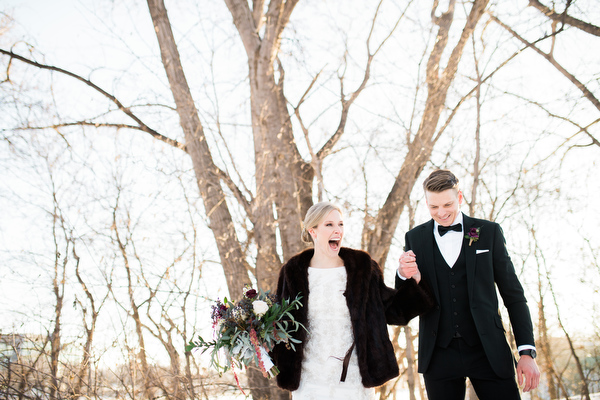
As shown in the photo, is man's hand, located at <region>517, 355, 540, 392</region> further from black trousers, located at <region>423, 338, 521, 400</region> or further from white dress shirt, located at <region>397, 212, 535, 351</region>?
white dress shirt, located at <region>397, 212, 535, 351</region>

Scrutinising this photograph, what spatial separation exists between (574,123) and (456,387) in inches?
181

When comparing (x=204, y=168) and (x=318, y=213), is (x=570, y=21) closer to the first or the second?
(x=318, y=213)

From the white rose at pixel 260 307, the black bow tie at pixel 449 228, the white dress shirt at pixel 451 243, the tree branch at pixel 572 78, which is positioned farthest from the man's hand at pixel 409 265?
the tree branch at pixel 572 78

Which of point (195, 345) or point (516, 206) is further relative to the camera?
point (516, 206)

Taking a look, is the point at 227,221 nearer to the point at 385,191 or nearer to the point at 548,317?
the point at 385,191

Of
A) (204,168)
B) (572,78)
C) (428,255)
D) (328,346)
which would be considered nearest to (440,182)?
(428,255)

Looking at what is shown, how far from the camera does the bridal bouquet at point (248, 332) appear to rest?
280 centimetres

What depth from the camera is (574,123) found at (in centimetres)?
596

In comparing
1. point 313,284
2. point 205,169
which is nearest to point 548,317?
point 205,169

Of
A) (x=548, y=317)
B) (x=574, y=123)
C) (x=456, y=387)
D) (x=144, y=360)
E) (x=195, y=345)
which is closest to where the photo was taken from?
(x=456, y=387)

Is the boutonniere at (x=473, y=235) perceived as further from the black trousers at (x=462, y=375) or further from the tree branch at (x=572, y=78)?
the tree branch at (x=572, y=78)

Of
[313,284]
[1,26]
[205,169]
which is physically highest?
[1,26]

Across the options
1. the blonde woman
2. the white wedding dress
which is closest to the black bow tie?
the blonde woman

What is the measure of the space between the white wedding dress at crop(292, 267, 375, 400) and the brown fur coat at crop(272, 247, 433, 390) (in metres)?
0.05
